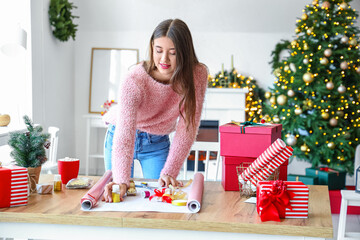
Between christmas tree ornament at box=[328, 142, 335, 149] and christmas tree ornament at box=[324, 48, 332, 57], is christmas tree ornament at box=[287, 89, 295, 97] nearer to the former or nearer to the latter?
christmas tree ornament at box=[324, 48, 332, 57]

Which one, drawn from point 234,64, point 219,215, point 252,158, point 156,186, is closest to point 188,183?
point 156,186

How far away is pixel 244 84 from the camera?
5160mm

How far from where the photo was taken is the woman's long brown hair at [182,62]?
1.65 m

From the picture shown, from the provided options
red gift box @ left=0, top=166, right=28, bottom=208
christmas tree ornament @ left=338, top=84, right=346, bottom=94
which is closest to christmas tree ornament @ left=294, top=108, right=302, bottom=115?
christmas tree ornament @ left=338, top=84, right=346, bottom=94

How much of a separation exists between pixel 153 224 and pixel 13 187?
50 centimetres

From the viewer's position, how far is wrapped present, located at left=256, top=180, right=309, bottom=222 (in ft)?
4.29

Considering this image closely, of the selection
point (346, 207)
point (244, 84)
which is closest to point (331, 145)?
point (244, 84)

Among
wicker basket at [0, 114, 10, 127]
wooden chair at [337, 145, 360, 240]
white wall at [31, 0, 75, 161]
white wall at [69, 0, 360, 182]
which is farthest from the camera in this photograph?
white wall at [69, 0, 360, 182]

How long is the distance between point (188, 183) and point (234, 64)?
3737mm

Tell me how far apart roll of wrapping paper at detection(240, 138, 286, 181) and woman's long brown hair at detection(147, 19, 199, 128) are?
1.05 ft

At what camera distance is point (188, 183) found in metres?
1.71

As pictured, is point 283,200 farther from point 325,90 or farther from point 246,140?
point 325,90

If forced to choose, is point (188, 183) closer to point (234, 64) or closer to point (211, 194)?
point (211, 194)

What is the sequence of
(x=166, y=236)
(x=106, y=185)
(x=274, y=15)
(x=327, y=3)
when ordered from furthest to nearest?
1. (x=274, y=15)
2. (x=327, y=3)
3. (x=106, y=185)
4. (x=166, y=236)
